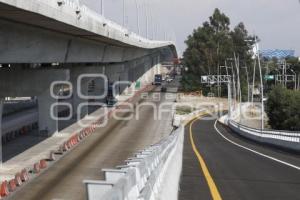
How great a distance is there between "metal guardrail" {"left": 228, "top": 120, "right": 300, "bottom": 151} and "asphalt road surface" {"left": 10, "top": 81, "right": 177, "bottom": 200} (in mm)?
9194

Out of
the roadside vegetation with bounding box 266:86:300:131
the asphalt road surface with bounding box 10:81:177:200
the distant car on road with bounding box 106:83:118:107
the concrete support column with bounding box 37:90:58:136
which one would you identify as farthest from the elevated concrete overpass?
the roadside vegetation with bounding box 266:86:300:131

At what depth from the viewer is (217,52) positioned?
17788cm

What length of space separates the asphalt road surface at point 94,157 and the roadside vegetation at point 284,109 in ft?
46.8

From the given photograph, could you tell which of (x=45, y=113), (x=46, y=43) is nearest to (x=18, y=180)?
(x=46, y=43)

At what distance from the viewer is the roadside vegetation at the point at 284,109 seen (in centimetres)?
7831

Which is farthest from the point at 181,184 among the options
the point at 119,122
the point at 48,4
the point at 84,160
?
the point at 119,122

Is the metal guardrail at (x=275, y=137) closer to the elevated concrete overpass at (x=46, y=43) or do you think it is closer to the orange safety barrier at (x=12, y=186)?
the elevated concrete overpass at (x=46, y=43)

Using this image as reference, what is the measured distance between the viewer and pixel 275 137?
47.2 m

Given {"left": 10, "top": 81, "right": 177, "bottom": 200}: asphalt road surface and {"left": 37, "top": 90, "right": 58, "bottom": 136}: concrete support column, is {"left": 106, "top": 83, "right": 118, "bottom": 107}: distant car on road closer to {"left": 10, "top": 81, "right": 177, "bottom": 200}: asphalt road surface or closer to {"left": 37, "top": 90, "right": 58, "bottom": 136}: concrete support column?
{"left": 10, "top": 81, "right": 177, "bottom": 200}: asphalt road surface

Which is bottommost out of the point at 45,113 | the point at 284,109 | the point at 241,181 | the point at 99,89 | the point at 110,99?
the point at 284,109

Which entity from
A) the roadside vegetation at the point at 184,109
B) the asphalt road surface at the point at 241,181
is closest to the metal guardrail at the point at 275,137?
the asphalt road surface at the point at 241,181

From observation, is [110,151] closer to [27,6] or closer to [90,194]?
[27,6]

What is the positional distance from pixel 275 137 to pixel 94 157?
14227mm

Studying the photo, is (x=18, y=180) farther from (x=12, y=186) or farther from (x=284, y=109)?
(x=284, y=109)
